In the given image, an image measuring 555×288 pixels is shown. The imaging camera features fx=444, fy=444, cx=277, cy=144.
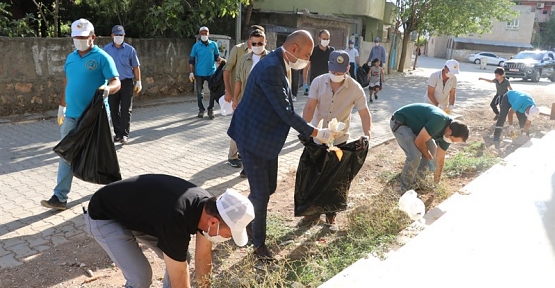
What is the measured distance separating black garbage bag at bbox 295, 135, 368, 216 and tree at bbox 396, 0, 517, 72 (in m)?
17.5

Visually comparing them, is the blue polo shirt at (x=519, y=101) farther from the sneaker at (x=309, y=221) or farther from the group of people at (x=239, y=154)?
the sneaker at (x=309, y=221)

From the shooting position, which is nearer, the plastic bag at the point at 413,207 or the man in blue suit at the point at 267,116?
the man in blue suit at the point at 267,116

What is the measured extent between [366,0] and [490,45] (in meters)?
30.9

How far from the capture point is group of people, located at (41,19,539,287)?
228 centimetres

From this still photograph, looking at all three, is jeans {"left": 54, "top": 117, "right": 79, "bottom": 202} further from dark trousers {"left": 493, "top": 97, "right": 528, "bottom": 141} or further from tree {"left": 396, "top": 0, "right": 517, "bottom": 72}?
tree {"left": 396, "top": 0, "right": 517, "bottom": 72}

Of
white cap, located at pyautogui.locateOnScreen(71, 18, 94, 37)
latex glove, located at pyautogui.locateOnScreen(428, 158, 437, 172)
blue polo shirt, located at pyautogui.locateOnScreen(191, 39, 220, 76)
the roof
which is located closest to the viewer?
white cap, located at pyautogui.locateOnScreen(71, 18, 94, 37)

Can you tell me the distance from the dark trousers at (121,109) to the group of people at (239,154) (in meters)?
1.73

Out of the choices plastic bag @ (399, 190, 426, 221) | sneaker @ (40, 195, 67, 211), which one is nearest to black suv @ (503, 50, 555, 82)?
plastic bag @ (399, 190, 426, 221)

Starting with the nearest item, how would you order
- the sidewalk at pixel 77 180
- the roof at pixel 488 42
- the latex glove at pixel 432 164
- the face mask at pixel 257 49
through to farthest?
the sidewalk at pixel 77 180
the latex glove at pixel 432 164
the face mask at pixel 257 49
the roof at pixel 488 42

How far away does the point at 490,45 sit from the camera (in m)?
43.5

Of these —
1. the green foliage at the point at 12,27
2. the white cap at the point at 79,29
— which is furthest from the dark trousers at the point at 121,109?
the green foliage at the point at 12,27

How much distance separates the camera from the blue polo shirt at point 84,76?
4.14 m

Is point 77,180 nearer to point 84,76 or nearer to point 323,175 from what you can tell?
point 84,76

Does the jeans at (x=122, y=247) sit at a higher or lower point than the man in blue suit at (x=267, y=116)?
lower
